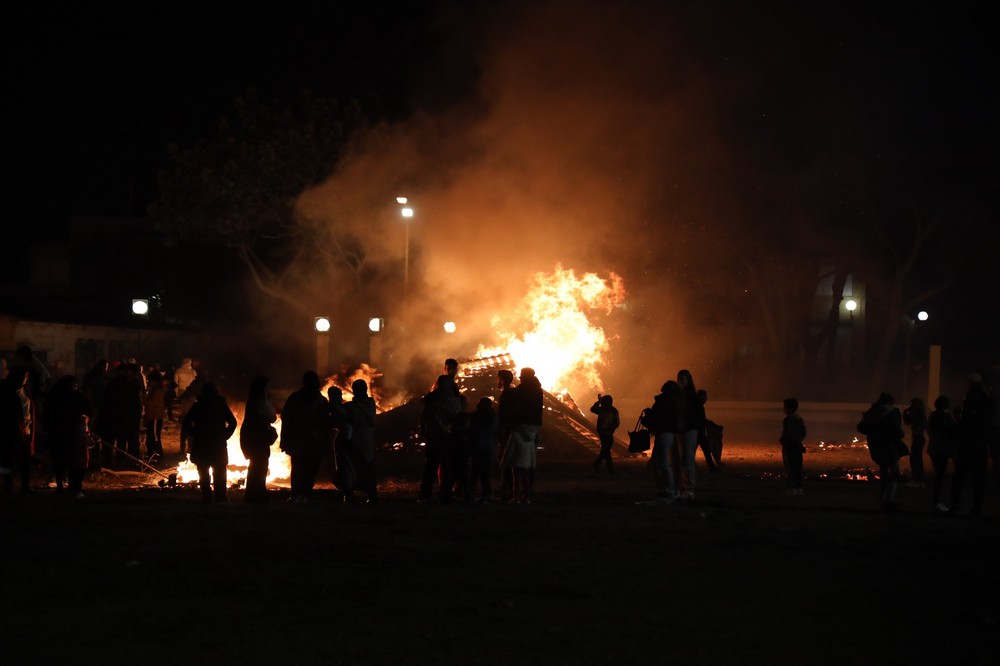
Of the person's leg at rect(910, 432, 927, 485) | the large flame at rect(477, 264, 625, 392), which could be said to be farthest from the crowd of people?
the large flame at rect(477, 264, 625, 392)

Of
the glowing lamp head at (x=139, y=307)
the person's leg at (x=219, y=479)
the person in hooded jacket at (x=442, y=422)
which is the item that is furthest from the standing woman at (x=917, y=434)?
the glowing lamp head at (x=139, y=307)

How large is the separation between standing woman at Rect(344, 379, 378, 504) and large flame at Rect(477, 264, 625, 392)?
1173cm

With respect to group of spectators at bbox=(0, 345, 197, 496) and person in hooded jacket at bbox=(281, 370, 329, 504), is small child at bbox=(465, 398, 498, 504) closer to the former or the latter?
person in hooded jacket at bbox=(281, 370, 329, 504)

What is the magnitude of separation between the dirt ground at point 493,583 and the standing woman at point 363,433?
0.42m

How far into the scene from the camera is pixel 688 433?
1364 centimetres

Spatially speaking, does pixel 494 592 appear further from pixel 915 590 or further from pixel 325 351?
pixel 325 351

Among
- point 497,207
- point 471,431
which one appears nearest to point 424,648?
point 471,431

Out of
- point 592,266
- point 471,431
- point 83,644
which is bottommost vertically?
point 83,644

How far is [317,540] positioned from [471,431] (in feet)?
10.9

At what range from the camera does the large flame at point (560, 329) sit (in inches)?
1018

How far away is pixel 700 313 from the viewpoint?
146ft

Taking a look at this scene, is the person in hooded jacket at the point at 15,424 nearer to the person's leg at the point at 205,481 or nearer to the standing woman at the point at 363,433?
the person's leg at the point at 205,481

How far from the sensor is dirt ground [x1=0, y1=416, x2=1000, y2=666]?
6.73 m

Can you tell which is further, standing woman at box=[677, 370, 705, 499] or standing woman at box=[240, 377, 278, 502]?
standing woman at box=[677, 370, 705, 499]
